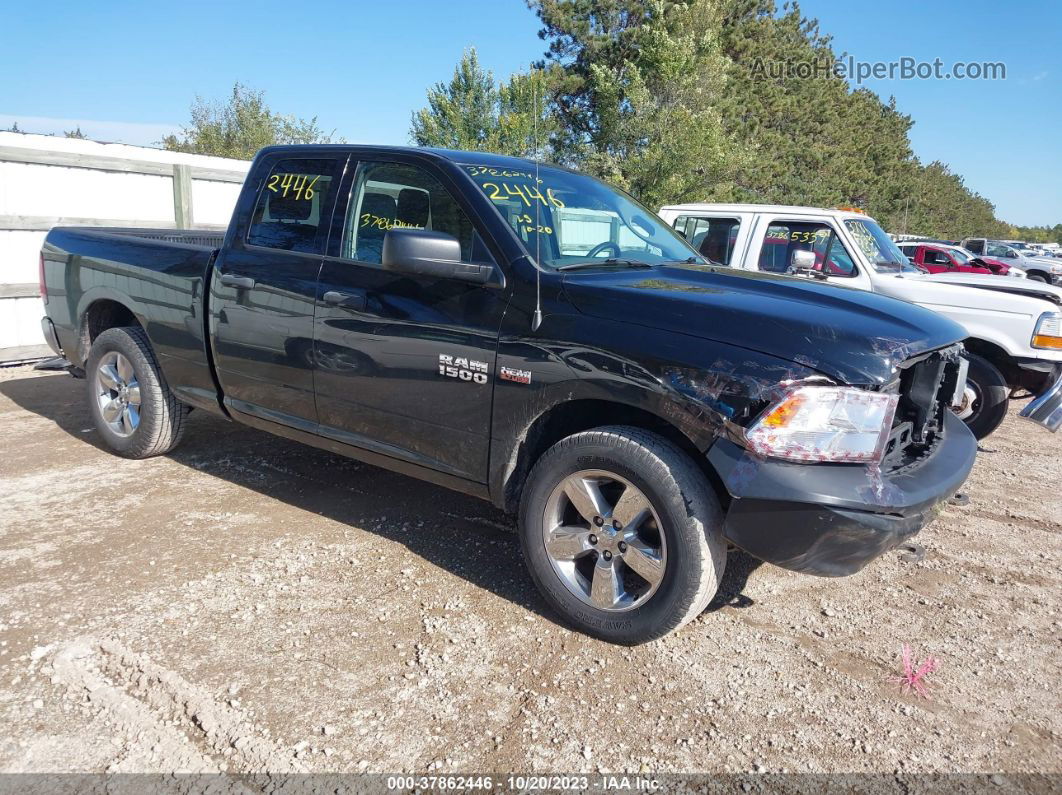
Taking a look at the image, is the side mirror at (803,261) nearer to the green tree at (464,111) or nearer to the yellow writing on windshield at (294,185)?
the yellow writing on windshield at (294,185)

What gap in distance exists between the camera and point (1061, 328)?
5.86 m

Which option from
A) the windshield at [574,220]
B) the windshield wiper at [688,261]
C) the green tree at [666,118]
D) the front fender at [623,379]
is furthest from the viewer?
the green tree at [666,118]

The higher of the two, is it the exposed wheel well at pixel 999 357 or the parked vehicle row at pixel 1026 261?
the parked vehicle row at pixel 1026 261

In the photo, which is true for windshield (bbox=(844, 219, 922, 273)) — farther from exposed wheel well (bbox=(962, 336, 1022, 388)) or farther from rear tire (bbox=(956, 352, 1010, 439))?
rear tire (bbox=(956, 352, 1010, 439))

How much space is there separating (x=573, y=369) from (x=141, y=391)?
3.21m

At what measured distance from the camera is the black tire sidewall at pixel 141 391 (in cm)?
476

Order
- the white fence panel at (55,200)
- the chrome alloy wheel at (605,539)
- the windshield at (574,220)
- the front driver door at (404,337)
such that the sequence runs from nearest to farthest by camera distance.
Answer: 1. the chrome alloy wheel at (605,539)
2. the front driver door at (404,337)
3. the windshield at (574,220)
4. the white fence panel at (55,200)

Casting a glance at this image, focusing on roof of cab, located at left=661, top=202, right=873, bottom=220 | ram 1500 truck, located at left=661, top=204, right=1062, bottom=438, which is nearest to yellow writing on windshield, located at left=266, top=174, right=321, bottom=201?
ram 1500 truck, located at left=661, top=204, right=1062, bottom=438

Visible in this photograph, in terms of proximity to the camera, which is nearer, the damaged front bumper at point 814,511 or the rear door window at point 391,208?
the damaged front bumper at point 814,511

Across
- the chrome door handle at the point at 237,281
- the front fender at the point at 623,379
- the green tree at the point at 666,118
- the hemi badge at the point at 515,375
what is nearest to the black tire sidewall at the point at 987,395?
the front fender at the point at 623,379

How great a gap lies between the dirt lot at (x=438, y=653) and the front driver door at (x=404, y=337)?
2.16 ft

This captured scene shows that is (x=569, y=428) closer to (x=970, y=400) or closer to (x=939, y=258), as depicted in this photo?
(x=970, y=400)

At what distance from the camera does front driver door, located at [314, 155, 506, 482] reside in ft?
10.7

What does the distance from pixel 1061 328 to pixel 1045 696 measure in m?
4.10
